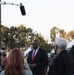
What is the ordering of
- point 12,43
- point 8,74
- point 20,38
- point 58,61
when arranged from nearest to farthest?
point 8,74
point 58,61
point 12,43
point 20,38

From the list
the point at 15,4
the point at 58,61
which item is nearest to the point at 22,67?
the point at 58,61

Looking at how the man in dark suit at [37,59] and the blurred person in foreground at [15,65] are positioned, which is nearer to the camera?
the blurred person in foreground at [15,65]

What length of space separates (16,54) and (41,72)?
525cm

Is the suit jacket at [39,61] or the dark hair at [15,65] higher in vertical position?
the dark hair at [15,65]

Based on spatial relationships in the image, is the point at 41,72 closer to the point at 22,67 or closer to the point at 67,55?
the point at 67,55

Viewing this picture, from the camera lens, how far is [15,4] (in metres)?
24.5

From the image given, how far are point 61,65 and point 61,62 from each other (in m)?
0.06

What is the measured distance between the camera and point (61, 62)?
6965 millimetres

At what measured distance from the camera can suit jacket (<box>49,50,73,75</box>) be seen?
692cm

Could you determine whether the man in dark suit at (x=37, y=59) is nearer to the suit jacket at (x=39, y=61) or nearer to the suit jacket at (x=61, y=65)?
the suit jacket at (x=39, y=61)

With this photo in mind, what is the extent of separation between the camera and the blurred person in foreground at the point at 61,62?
22.7ft

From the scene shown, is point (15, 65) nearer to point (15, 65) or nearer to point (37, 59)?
point (15, 65)

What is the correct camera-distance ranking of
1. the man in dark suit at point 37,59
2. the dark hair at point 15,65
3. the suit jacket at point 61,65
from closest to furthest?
the dark hair at point 15,65
the suit jacket at point 61,65
the man in dark suit at point 37,59

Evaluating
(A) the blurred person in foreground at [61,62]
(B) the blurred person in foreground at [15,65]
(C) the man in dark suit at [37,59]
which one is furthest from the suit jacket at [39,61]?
(B) the blurred person in foreground at [15,65]
